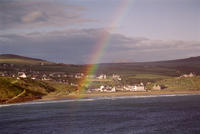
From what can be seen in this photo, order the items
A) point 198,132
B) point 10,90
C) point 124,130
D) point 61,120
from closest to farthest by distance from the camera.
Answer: point 198,132 < point 124,130 < point 61,120 < point 10,90

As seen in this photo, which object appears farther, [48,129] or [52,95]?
[52,95]

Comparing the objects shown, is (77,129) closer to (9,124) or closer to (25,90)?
(9,124)

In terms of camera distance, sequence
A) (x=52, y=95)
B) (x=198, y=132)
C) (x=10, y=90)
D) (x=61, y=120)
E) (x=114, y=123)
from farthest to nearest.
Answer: (x=52, y=95), (x=10, y=90), (x=61, y=120), (x=114, y=123), (x=198, y=132)

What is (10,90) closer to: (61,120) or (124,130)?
(61,120)

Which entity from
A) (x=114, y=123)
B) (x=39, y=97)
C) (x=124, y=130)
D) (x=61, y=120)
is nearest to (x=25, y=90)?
(x=39, y=97)

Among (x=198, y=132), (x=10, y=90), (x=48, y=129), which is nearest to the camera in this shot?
(x=198, y=132)

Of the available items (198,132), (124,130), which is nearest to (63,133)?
(124,130)

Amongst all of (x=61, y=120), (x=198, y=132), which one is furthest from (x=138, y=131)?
(x=61, y=120)

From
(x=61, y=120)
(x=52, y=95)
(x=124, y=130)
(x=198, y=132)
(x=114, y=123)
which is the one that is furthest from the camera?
(x=52, y=95)

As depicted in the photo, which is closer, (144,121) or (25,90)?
(144,121)
